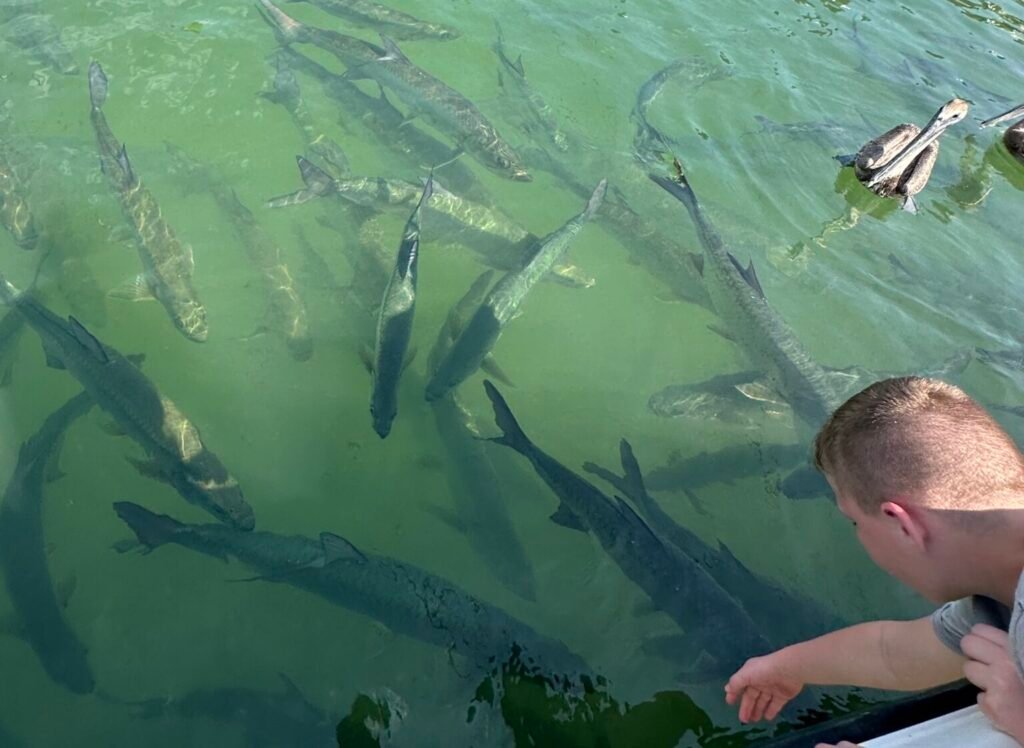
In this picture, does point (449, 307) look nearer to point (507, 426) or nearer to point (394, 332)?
point (394, 332)

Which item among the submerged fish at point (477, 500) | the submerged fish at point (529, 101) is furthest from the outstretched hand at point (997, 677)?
the submerged fish at point (529, 101)

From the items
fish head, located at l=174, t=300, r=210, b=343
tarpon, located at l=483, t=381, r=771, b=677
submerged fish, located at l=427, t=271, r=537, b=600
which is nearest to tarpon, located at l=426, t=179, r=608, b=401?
submerged fish, located at l=427, t=271, r=537, b=600

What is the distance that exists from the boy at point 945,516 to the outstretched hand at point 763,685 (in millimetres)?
363

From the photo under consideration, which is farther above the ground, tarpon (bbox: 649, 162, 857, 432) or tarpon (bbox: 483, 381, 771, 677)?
tarpon (bbox: 649, 162, 857, 432)

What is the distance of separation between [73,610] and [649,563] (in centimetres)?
261

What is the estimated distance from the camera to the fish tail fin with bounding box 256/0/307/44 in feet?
24.6

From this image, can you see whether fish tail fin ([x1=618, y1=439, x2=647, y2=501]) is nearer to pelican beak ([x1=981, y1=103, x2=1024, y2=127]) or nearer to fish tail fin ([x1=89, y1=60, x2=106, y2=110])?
fish tail fin ([x1=89, y1=60, x2=106, y2=110])

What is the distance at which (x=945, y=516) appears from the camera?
6.14ft

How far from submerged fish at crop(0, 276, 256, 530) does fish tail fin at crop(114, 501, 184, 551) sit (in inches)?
9.3

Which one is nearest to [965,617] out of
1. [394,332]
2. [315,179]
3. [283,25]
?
[394,332]

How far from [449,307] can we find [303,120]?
246 centimetres

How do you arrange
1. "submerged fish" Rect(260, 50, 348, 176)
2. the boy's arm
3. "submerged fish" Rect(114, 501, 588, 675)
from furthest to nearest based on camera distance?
"submerged fish" Rect(260, 50, 348, 176)
"submerged fish" Rect(114, 501, 588, 675)
the boy's arm

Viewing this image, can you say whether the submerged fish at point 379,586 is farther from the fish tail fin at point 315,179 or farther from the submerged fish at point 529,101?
the submerged fish at point 529,101

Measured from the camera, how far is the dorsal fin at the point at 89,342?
4.19 m
